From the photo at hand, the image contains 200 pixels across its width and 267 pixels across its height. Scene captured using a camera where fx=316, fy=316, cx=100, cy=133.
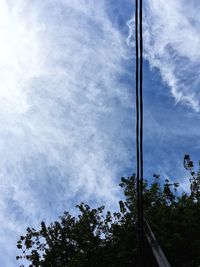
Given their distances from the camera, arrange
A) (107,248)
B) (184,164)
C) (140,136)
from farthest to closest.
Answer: (184,164) < (107,248) < (140,136)

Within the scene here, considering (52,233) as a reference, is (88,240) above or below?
below

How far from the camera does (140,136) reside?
5.38 metres

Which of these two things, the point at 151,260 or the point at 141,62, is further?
the point at 151,260

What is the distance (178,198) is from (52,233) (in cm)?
832

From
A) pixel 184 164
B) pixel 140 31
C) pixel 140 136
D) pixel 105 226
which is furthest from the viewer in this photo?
pixel 184 164

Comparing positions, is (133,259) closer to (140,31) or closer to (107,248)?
(107,248)

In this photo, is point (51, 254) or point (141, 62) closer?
point (141, 62)

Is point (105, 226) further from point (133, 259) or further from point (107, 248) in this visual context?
point (133, 259)

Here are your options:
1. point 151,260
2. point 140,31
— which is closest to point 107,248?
point 151,260

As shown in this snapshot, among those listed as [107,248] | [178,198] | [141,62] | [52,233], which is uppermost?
[52,233]

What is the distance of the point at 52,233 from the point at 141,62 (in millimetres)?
16928

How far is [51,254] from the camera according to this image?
19.0 metres

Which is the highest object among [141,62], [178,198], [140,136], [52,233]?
[52,233]

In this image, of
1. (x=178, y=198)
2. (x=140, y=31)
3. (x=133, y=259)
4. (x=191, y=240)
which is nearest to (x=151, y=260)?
(x=133, y=259)
